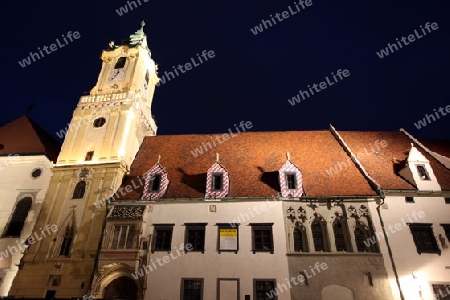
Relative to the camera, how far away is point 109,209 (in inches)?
784

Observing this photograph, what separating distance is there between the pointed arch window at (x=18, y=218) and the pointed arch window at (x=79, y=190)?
11.5 feet

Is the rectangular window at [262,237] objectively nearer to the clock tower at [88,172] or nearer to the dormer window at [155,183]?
the dormer window at [155,183]

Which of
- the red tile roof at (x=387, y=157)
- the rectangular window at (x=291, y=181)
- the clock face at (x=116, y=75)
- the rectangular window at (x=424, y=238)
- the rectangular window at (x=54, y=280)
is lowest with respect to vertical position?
the rectangular window at (x=54, y=280)

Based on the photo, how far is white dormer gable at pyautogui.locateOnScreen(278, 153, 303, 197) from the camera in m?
19.2

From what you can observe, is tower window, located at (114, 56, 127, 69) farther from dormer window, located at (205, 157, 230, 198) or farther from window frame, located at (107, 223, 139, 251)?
window frame, located at (107, 223, 139, 251)

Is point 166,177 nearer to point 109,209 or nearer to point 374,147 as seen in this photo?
point 109,209

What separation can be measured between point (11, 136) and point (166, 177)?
15.0 m

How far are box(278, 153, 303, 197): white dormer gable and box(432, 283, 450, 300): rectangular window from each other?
8174 mm

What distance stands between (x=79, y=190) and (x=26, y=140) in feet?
27.0

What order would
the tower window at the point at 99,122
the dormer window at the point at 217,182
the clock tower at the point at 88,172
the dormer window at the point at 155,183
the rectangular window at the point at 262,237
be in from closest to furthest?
the rectangular window at the point at 262,237 → the clock tower at the point at 88,172 → the dormer window at the point at 217,182 → the dormer window at the point at 155,183 → the tower window at the point at 99,122

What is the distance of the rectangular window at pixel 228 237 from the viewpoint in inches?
706

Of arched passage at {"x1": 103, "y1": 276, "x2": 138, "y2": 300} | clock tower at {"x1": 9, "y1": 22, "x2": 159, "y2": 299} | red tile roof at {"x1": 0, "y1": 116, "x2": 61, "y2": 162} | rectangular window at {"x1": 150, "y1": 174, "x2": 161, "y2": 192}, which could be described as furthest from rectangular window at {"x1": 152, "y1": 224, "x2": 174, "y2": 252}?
red tile roof at {"x1": 0, "y1": 116, "x2": 61, "y2": 162}

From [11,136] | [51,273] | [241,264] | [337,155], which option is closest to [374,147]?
[337,155]

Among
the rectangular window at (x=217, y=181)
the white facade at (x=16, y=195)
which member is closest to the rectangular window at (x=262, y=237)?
the rectangular window at (x=217, y=181)
